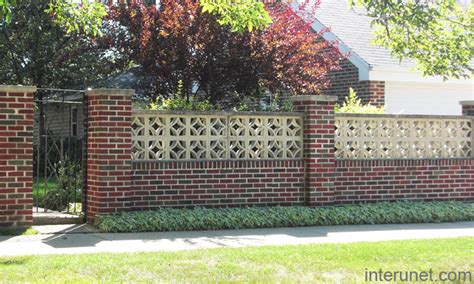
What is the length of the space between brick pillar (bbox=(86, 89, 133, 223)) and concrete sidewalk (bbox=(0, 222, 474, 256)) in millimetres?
537

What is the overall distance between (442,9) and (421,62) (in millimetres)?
1343

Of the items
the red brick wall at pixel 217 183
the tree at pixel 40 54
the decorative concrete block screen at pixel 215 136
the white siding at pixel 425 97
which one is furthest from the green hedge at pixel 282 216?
the tree at pixel 40 54

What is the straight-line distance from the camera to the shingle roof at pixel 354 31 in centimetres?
1662

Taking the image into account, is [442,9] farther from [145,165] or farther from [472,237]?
[145,165]

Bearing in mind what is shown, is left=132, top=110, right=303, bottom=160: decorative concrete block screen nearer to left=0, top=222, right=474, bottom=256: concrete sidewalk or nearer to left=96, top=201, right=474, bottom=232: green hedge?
left=96, top=201, right=474, bottom=232: green hedge

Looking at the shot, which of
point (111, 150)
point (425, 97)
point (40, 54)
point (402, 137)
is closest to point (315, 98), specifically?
point (402, 137)

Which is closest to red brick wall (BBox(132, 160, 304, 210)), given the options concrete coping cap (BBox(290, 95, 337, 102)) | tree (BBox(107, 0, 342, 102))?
concrete coping cap (BBox(290, 95, 337, 102))

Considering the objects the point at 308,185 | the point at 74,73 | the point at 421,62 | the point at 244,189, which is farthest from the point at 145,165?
the point at 74,73

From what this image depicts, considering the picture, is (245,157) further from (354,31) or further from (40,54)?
(40,54)

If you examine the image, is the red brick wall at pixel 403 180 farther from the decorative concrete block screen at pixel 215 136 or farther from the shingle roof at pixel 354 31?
the shingle roof at pixel 354 31

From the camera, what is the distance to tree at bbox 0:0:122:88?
60.6ft

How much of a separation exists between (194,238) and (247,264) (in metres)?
2.22

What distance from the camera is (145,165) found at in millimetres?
10570

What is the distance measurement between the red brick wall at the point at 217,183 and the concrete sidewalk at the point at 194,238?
2.72 feet
